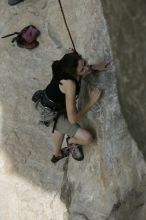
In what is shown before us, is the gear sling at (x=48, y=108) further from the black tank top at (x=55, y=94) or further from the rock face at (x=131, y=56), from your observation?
the rock face at (x=131, y=56)

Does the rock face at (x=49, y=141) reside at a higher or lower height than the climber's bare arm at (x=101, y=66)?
lower

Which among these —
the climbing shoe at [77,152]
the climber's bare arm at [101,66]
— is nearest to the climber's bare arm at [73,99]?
the climber's bare arm at [101,66]

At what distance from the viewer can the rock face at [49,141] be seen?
508 centimetres

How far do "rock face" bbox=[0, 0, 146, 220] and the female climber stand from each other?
11 cm

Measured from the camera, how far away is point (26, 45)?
756 centimetres

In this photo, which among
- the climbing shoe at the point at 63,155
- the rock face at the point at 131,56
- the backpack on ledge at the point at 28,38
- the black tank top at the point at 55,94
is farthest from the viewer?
the backpack on ledge at the point at 28,38

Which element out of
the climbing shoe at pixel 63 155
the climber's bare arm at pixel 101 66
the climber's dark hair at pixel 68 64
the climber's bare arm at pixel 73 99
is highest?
the climber's dark hair at pixel 68 64

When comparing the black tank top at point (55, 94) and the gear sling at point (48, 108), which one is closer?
the black tank top at point (55, 94)

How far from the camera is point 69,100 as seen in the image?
4.98 metres

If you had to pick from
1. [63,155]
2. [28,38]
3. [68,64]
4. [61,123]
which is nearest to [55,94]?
[61,123]

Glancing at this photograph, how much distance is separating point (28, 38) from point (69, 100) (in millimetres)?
2757

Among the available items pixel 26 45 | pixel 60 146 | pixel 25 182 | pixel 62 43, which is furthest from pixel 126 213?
pixel 26 45

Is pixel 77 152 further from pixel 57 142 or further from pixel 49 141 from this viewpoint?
pixel 49 141

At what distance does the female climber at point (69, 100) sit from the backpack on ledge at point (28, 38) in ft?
6.76
